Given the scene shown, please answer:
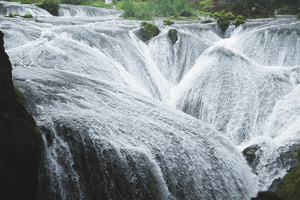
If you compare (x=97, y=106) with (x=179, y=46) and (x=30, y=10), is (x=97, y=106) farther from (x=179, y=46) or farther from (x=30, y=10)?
(x=30, y=10)

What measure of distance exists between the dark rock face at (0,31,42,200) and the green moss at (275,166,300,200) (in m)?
3.36

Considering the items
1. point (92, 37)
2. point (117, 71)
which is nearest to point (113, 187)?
point (117, 71)

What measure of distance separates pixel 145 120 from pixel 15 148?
2.18 metres

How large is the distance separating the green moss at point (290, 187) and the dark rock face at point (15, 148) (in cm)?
336

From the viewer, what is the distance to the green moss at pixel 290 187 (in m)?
Result: 3.37

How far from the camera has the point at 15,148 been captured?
2.23m

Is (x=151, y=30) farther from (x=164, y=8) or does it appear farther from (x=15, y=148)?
(x=164, y=8)

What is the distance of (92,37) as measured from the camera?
869 cm

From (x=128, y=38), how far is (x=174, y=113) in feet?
21.2

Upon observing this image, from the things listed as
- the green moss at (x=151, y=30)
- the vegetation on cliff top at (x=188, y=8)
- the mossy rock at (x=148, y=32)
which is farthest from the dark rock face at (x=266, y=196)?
the vegetation on cliff top at (x=188, y=8)

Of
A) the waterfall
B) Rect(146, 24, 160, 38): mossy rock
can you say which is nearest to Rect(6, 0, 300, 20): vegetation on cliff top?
the waterfall

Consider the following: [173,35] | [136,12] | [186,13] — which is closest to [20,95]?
[173,35]

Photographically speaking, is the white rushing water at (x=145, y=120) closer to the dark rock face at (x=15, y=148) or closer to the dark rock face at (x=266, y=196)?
the dark rock face at (x=266, y=196)

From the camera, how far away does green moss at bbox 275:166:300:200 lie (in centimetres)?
337
